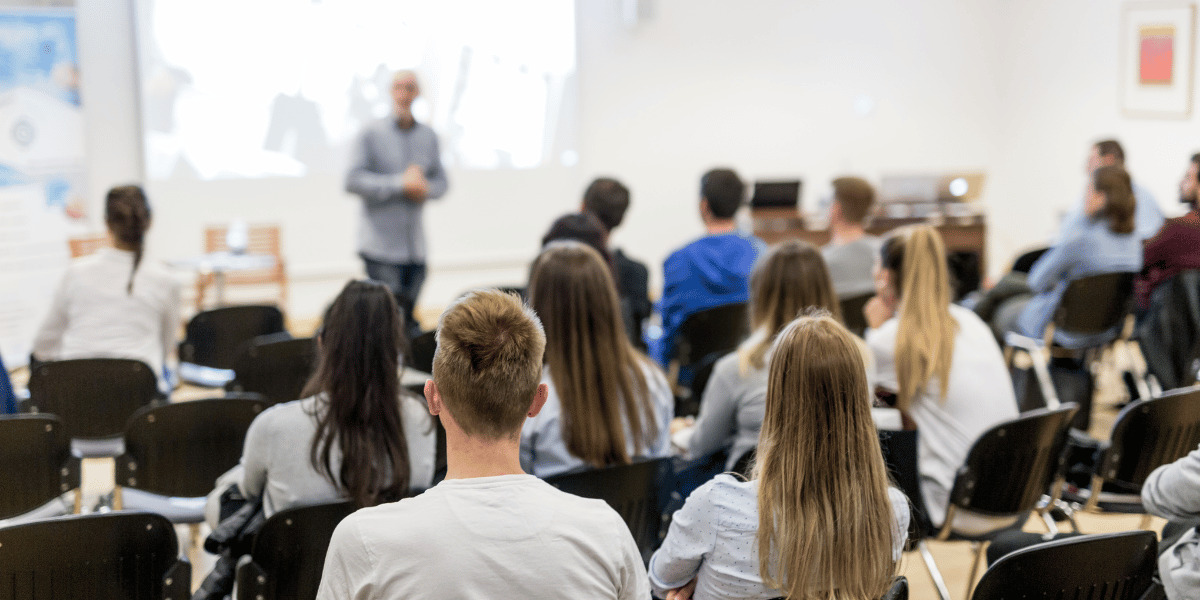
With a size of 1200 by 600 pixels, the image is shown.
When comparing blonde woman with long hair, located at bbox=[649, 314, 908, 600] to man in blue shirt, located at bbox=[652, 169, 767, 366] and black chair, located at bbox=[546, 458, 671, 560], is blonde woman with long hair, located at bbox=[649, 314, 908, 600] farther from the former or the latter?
man in blue shirt, located at bbox=[652, 169, 767, 366]

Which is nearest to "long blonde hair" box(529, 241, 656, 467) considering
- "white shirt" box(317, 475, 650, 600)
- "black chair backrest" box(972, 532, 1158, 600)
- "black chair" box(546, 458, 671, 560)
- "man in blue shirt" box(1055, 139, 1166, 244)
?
"black chair" box(546, 458, 671, 560)

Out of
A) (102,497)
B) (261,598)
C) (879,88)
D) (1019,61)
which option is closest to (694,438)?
(261,598)

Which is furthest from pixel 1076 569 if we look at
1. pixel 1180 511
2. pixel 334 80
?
pixel 334 80

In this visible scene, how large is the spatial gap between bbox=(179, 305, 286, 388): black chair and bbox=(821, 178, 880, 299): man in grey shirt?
2435 mm

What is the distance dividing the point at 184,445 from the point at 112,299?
1300 mm

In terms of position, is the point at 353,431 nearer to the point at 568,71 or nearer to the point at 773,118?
the point at 568,71

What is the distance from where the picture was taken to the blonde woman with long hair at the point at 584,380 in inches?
99.0

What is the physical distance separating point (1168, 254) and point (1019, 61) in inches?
189

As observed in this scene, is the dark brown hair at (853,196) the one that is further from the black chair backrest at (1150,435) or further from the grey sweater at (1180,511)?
the grey sweater at (1180,511)

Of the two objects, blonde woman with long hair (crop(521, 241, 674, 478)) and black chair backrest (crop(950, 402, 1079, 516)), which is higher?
blonde woman with long hair (crop(521, 241, 674, 478))

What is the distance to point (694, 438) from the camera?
9.02 feet

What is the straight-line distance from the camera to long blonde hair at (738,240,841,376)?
280 centimetres

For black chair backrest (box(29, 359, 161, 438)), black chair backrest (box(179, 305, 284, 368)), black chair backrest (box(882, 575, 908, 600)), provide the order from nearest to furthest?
black chair backrest (box(882, 575, 908, 600)), black chair backrest (box(29, 359, 161, 438)), black chair backrest (box(179, 305, 284, 368))

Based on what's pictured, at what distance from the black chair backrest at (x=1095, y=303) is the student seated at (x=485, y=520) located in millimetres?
3850
